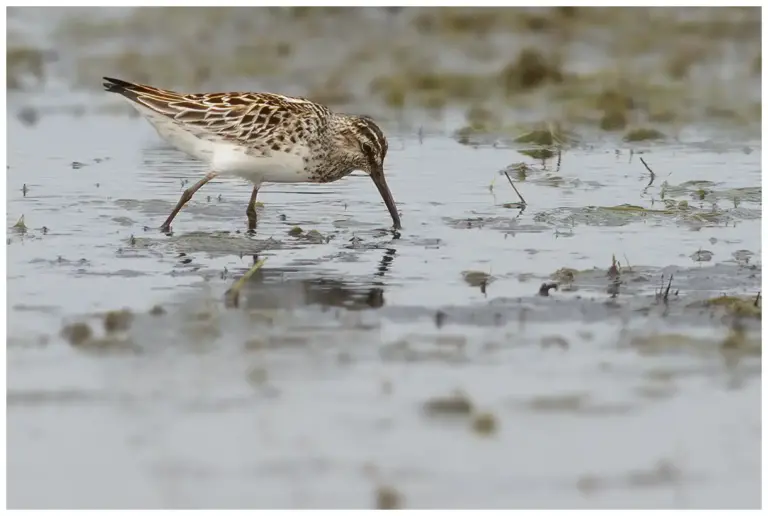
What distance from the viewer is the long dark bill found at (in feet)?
41.9

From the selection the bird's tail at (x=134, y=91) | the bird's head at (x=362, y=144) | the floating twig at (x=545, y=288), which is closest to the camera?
the floating twig at (x=545, y=288)

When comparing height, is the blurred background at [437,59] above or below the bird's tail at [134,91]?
above

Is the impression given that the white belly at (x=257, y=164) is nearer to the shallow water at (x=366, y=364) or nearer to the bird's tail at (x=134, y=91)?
the shallow water at (x=366, y=364)

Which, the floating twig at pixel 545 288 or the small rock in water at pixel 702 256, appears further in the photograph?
the small rock in water at pixel 702 256

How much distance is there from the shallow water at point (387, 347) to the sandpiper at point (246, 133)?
44 centimetres

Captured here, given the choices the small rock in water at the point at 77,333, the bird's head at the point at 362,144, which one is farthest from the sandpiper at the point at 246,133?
the small rock in water at the point at 77,333

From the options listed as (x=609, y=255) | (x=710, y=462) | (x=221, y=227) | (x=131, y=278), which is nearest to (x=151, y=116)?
(x=221, y=227)

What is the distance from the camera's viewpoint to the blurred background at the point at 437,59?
63.4ft

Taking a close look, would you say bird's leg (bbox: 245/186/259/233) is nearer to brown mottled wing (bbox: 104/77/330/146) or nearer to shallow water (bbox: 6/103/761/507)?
shallow water (bbox: 6/103/761/507)

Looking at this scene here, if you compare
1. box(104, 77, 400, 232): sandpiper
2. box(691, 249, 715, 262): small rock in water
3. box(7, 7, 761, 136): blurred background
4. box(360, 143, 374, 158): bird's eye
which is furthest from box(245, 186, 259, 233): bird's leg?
box(7, 7, 761, 136): blurred background

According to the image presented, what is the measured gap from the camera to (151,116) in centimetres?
1299

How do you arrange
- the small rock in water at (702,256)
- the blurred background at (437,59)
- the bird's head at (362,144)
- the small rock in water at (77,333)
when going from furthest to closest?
the blurred background at (437,59), the bird's head at (362,144), the small rock in water at (702,256), the small rock in water at (77,333)

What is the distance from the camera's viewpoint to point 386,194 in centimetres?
1309

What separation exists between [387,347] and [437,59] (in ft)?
47.7
